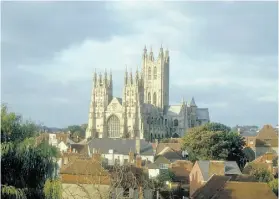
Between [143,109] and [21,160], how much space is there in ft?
328

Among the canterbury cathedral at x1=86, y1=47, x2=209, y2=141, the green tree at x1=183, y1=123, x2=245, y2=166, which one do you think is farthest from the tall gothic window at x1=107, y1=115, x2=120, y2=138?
the green tree at x1=183, y1=123, x2=245, y2=166

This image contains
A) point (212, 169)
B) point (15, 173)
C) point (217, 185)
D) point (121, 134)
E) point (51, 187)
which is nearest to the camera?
point (15, 173)

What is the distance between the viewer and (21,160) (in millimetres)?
13758

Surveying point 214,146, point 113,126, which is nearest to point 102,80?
point 113,126

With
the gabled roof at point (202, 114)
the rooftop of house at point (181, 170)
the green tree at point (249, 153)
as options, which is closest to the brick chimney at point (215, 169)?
the rooftop of house at point (181, 170)

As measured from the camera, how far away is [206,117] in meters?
133

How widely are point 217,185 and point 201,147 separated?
3171 centimetres

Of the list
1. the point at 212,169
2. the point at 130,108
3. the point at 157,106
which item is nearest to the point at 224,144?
the point at 212,169

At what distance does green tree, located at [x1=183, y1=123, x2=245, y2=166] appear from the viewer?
58750mm

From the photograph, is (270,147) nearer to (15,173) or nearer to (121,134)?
(121,134)

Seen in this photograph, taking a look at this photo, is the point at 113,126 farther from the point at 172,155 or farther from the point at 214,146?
the point at 214,146

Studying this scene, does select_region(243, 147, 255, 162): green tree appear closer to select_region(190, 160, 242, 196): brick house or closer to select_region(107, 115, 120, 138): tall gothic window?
select_region(190, 160, 242, 196): brick house

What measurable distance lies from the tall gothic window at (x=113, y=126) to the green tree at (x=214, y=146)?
47.3 m

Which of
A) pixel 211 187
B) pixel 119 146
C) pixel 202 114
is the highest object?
pixel 202 114
